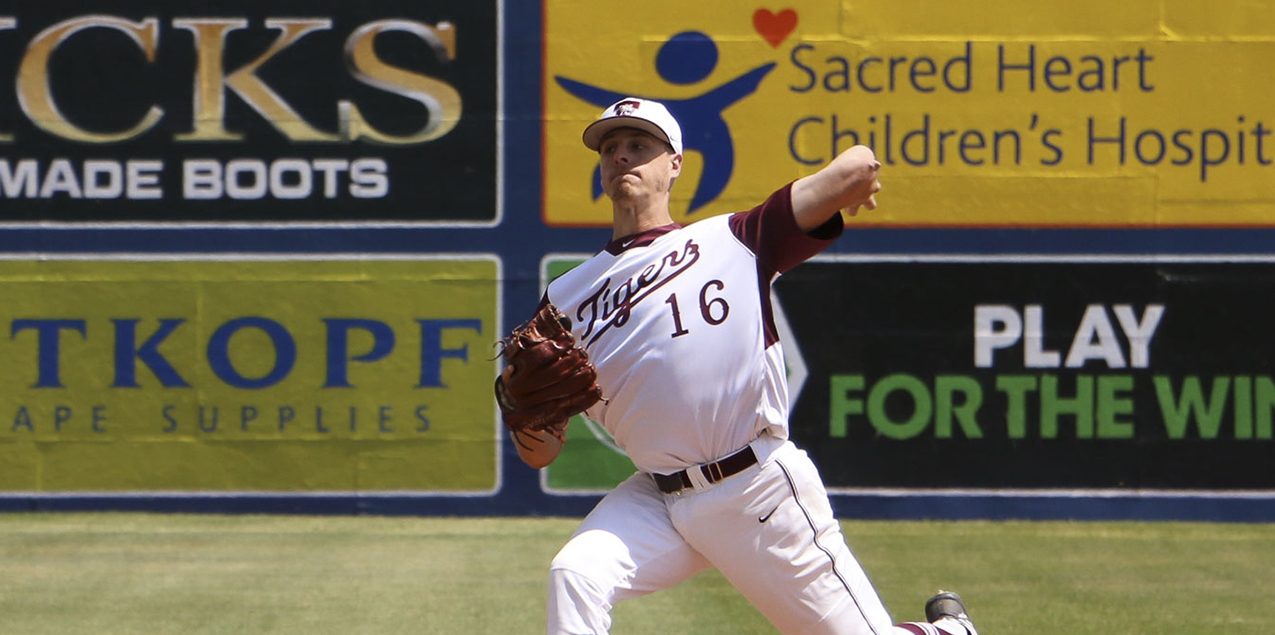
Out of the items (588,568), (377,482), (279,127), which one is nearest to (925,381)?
(377,482)

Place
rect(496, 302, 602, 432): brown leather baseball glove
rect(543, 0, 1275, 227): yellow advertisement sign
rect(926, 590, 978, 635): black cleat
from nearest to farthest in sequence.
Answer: rect(496, 302, 602, 432): brown leather baseball glove, rect(926, 590, 978, 635): black cleat, rect(543, 0, 1275, 227): yellow advertisement sign

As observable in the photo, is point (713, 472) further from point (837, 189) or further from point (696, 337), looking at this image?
point (837, 189)

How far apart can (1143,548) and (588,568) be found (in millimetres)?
4750

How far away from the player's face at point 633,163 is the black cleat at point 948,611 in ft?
4.87

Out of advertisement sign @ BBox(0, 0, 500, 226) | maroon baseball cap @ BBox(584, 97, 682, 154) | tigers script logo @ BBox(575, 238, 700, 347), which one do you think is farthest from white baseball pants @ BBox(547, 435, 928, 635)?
advertisement sign @ BBox(0, 0, 500, 226)

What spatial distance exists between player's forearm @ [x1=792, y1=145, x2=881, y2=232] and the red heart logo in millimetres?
4681

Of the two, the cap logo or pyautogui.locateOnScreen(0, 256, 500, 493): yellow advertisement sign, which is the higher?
the cap logo

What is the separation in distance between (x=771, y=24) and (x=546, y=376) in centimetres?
496

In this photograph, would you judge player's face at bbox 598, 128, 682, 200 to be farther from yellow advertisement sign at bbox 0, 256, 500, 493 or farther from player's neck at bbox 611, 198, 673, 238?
yellow advertisement sign at bbox 0, 256, 500, 493

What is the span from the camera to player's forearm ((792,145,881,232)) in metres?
3.54

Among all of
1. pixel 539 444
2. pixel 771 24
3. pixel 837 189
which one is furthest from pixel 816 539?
pixel 771 24

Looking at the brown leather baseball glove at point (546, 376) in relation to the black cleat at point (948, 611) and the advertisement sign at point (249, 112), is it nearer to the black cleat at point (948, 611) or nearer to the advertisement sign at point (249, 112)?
the black cleat at point (948, 611)

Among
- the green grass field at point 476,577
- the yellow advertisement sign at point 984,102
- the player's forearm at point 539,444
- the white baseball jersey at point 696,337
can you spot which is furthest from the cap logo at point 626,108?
the yellow advertisement sign at point 984,102

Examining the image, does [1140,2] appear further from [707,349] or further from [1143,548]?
[707,349]
